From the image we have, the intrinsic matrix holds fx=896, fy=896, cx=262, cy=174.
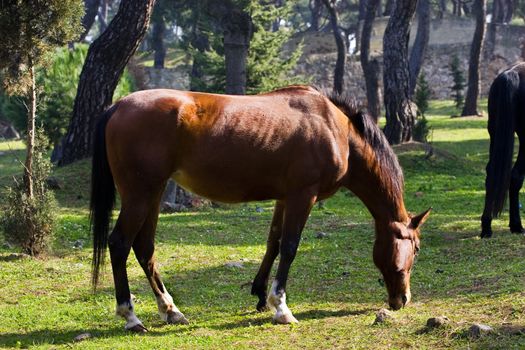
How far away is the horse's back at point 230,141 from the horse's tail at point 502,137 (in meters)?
3.80

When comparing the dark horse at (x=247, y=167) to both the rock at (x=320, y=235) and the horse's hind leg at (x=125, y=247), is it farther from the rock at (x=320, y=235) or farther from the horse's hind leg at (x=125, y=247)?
the rock at (x=320, y=235)

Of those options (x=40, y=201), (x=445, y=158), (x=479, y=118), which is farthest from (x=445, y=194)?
(x=479, y=118)

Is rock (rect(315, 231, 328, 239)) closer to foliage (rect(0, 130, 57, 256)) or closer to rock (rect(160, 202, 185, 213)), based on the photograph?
rock (rect(160, 202, 185, 213))

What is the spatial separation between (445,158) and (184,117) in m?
14.1

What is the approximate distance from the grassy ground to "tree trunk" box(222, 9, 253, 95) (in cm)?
500

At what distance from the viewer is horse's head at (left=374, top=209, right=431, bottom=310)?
7.58m

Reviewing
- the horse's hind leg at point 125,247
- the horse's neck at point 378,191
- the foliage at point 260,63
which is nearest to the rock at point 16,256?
the horse's hind leg at point 125,247

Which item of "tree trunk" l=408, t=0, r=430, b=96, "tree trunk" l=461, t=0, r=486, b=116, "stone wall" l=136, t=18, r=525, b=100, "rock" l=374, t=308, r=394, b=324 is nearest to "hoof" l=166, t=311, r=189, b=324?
"rock" l=374, t=308, r=394, b=324

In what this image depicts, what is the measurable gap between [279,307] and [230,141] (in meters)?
1.40

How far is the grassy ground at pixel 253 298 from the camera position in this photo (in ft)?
21.8

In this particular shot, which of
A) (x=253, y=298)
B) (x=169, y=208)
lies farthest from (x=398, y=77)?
(x=253, y=298)

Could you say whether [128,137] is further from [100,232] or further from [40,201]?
[40,201]

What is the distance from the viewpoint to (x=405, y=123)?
68.6 ft

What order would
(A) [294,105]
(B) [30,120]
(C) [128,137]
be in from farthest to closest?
(B) [30,120] < (A) [294,105] < (C) [128,137]
